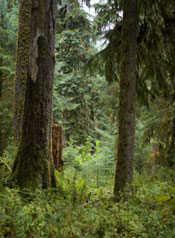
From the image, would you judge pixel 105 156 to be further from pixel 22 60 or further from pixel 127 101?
pixel 127 101

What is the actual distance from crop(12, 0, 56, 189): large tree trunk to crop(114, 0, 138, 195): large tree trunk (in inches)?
60.0

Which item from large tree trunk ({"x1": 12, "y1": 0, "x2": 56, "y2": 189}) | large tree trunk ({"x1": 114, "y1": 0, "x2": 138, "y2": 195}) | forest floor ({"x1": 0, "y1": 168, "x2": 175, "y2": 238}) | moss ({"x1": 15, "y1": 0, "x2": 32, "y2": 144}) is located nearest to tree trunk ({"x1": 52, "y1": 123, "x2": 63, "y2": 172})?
moss ({"x1": 15, "y1": 0, "x2": 32, "y2": 144})

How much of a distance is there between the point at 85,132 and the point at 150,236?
14822mm

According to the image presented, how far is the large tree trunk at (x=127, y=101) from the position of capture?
19.5ft

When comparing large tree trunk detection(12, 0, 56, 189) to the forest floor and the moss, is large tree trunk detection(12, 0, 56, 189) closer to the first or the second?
the forest floor

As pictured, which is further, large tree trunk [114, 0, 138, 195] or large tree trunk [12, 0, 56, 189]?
large tree trunk [114, 0, 138, 195]

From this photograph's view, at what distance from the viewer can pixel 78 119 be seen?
17.7 m

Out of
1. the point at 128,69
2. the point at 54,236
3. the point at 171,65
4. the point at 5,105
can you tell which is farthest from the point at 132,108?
the point at 5,105

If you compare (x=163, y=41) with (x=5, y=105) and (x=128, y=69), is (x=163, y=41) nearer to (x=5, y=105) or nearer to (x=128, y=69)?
(x=128, y=69)

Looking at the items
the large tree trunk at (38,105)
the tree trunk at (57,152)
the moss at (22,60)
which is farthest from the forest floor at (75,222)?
the moss at (22,60)

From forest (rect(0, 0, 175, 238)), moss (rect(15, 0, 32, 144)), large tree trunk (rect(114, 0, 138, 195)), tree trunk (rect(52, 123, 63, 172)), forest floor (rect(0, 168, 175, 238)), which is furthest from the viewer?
moss (rect(15, 0, 32, 144))

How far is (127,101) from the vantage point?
5.95 metres

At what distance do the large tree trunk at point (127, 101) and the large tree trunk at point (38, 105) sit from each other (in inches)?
60.0

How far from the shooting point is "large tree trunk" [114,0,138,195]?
593cm
